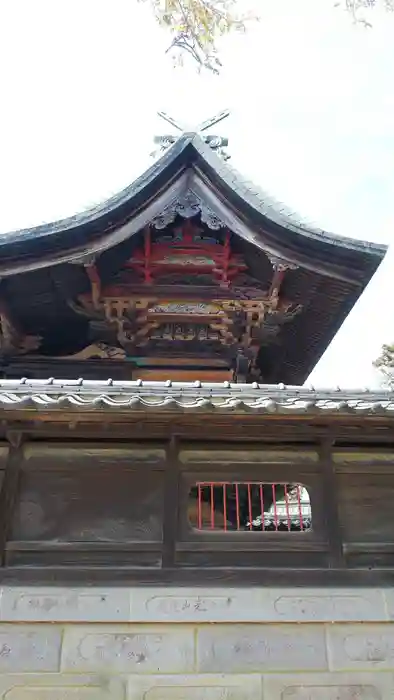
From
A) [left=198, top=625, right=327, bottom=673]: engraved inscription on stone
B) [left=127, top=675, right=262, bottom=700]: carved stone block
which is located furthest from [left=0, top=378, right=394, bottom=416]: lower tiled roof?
[left=127, top=675, right=262, bottom=700]: carved stone block

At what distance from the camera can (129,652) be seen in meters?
4.32

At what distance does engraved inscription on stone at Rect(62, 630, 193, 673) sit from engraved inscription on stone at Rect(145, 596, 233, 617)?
14 centimetres

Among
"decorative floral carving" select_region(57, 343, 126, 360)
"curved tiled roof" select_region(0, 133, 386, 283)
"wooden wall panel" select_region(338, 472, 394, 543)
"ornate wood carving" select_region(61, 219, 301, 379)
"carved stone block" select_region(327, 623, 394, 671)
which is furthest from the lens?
"decorative floral carving" select_region(57, 343, 126, 360)

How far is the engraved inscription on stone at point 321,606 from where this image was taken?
4.51m

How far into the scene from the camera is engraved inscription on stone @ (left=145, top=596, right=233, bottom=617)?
4.47 meters

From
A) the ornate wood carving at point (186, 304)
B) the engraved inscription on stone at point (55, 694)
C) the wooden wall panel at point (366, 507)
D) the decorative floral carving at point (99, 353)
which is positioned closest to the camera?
the engraved inscription on stone at point (55, 694)

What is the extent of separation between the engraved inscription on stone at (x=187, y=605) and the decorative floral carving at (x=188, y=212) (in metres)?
4.22

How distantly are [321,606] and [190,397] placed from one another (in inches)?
74.1

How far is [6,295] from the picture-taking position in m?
7.09

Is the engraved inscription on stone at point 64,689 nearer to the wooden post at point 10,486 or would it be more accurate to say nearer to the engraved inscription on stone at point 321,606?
the wooden post at point 10,486

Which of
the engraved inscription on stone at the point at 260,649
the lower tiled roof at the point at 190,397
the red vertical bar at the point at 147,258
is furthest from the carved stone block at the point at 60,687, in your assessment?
the red vertical bar at the point at 147,258

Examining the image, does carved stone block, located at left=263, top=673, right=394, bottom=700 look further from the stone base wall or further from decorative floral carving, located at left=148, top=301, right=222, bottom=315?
decorative floral carving, located at left=148, top=301, right=222, bottom=315

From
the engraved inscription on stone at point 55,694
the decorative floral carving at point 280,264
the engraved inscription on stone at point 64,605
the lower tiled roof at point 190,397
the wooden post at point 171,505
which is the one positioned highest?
the decorative floral carving at point 280,264

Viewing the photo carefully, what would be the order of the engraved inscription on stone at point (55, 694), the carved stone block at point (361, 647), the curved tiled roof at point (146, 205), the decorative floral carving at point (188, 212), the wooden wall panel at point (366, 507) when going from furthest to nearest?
the decorative floral carving at point (188, 212) < the curved tiled roof at point (146, 205) < the wooden wall panel at point (366, 507) < the carved stone block at point (361, 647) < the engraved inscription on stone at point (55, 694)
